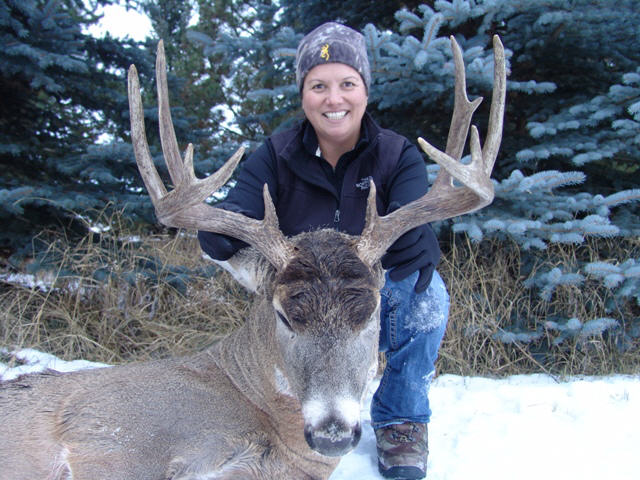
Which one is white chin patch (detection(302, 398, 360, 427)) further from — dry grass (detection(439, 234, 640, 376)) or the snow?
dry grass (detection(439, 234, 640, 376))

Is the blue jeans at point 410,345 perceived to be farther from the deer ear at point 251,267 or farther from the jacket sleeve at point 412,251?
the deer ear at point 251,267

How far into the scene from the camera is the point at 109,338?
4273 mm

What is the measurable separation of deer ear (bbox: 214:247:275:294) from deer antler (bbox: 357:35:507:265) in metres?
0.46

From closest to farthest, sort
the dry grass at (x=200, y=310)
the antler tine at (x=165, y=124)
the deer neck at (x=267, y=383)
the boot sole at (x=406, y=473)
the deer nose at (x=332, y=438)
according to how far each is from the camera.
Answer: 1. the deer nose at (x=332, y=438)
2. the antler tine at (x=165, y=124)
3. the deer neck at (x=267, y=383)
4. the boot sole at (x=406, y=473)
5. the dry grass at (x=200, y=310)

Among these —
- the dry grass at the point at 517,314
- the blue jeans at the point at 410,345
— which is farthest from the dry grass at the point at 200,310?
the blue jeans at the point at 410,345

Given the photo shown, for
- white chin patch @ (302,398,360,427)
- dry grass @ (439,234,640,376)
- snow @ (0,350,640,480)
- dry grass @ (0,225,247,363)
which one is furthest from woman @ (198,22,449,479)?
dry grass @ (0,225,247,363)

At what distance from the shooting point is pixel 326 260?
82.5 inches

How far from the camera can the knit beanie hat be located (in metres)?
2.99

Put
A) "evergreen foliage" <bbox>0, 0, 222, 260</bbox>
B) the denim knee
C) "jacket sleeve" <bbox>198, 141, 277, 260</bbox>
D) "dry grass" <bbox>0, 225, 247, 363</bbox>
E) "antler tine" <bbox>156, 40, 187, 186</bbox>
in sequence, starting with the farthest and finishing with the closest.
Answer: "evergreen foliage" <bbox>0, 0, 222, 260</bbox> < "dry grass" <bbox>0, 225, 247, 363</bbox> < the denim knee < "jacket sleeve" <bbox>198, 141, 277, 260</bbox> < "antler tine" <bbox>156, 40, 187, 186</bbox>

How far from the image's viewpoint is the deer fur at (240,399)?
2.00 m

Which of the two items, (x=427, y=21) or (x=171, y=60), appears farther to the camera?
(x=171, y=60)

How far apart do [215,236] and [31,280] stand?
305cm

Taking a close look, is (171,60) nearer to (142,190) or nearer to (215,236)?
(142,190)

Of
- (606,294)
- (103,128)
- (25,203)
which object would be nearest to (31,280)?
(25,203)
